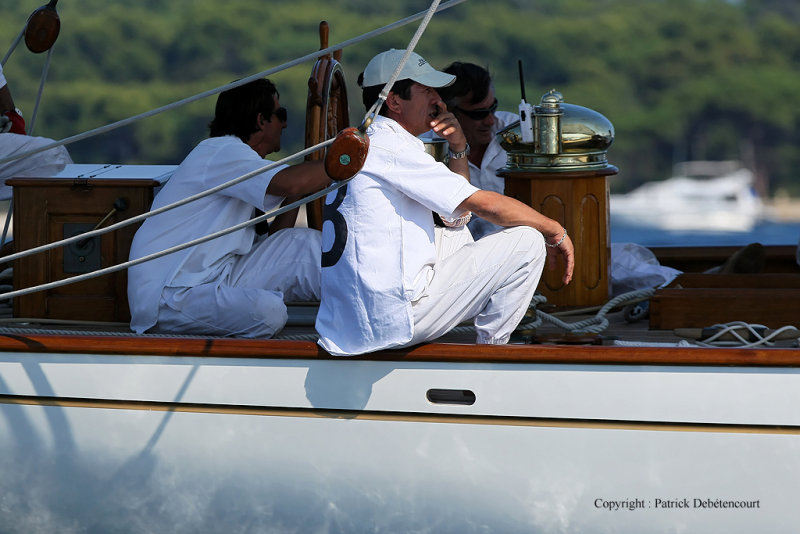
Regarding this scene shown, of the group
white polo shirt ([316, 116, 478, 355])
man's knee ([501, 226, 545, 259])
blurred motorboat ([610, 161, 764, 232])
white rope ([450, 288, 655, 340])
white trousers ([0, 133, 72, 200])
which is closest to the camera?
white polo shirt ([316, 116, 478, 355])

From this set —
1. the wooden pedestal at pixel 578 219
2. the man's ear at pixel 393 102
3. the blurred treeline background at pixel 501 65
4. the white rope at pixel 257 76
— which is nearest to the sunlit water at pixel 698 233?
the blurred treeline background at pixel 501 65

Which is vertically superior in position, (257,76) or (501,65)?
(501,65)

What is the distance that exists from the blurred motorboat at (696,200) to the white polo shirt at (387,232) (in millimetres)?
36605

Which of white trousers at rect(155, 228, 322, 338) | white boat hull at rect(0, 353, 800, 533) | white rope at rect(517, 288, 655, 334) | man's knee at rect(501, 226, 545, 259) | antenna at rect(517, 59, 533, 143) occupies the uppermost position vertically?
antenna at rect(517, 59, 533, 143)

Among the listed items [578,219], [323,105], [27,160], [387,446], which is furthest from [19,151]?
[578,219]

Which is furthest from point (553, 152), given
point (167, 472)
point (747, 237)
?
point (747, 237)

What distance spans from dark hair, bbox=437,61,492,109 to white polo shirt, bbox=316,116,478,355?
1127mm

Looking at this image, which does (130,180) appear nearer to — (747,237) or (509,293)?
(509,293)

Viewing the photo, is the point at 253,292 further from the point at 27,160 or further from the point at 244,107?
the point at 27,160

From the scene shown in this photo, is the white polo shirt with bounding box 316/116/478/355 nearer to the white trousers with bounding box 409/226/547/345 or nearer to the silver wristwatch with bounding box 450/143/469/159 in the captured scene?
the white trousers with bounding box 409/226/547/345

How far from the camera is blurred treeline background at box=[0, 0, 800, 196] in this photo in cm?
3591

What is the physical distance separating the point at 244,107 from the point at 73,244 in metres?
0.62

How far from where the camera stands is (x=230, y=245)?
128 inches

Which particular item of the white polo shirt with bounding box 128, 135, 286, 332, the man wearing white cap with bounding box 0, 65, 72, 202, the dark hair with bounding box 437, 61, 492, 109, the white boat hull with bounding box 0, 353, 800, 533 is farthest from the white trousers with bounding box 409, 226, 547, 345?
the man wearing white cap with bounding box 0, 65, 72, 202
